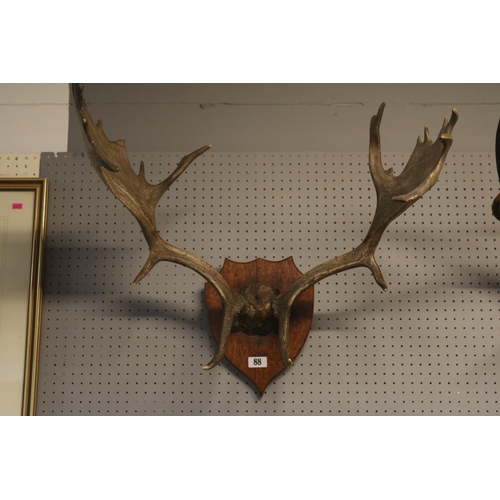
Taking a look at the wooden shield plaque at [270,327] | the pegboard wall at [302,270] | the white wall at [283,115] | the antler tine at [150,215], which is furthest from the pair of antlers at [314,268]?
the white wall at [283,115]

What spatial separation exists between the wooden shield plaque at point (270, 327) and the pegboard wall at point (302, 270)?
44 millimetres

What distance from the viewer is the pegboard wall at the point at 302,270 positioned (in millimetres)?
2010

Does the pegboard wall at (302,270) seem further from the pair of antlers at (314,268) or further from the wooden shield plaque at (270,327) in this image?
the pair of antlers at (314,268)

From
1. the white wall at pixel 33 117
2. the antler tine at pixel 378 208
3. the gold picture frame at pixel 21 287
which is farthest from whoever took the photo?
the white wall at pixel 33 117

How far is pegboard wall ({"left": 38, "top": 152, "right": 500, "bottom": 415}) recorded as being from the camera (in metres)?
2.01

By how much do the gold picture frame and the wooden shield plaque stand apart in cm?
58

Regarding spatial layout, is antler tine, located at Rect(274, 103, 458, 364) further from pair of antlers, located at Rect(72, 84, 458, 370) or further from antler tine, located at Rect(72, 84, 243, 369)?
antler tine, located at Rect(72, 84, 243, 369)

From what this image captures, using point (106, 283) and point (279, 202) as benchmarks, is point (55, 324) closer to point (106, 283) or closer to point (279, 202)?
point (106, 283)

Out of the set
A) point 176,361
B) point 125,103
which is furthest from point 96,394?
point 125,103

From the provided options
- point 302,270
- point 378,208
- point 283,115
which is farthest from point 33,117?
point 378,208

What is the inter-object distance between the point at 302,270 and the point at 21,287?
36.8 inches

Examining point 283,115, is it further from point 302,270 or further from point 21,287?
point 21,287

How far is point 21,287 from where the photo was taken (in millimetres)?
2059

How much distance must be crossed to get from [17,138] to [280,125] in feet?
3.05
